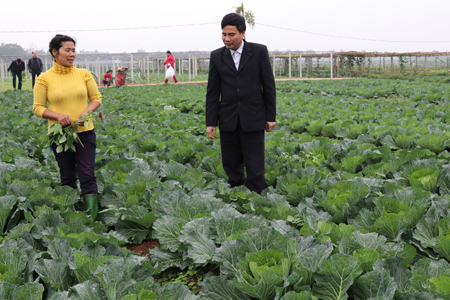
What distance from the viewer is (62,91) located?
3.24 metres

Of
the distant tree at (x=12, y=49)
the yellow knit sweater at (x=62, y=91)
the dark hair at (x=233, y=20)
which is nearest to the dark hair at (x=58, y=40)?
the yellow knit sweater at (x=62, y=91)

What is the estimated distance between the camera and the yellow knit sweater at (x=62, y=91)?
321cm

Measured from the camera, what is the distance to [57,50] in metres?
3.15

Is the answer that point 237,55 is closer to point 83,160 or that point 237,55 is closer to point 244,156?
point 244,156

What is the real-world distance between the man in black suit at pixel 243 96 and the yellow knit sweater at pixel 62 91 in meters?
1.10

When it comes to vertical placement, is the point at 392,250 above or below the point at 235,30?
below

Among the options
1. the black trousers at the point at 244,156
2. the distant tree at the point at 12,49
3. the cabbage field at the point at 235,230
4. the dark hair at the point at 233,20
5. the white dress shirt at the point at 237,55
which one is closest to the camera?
the cabbage field at the point at 235,230

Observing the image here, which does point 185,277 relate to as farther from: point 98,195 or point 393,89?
point 393,89

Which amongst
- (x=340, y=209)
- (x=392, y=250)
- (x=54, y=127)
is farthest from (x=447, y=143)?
(x=54, y=127)

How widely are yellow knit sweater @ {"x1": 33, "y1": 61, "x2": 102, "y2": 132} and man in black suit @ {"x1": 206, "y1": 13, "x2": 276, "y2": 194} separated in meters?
1.10

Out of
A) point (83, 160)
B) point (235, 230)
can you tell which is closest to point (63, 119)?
point (83, 160)

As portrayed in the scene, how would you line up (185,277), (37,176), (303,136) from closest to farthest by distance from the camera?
(185,277), (37,176), (303,136)

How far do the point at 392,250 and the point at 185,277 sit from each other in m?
1.28

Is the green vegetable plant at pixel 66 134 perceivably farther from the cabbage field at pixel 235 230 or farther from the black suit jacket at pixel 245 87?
the black suit jacket at pixel 245 87
